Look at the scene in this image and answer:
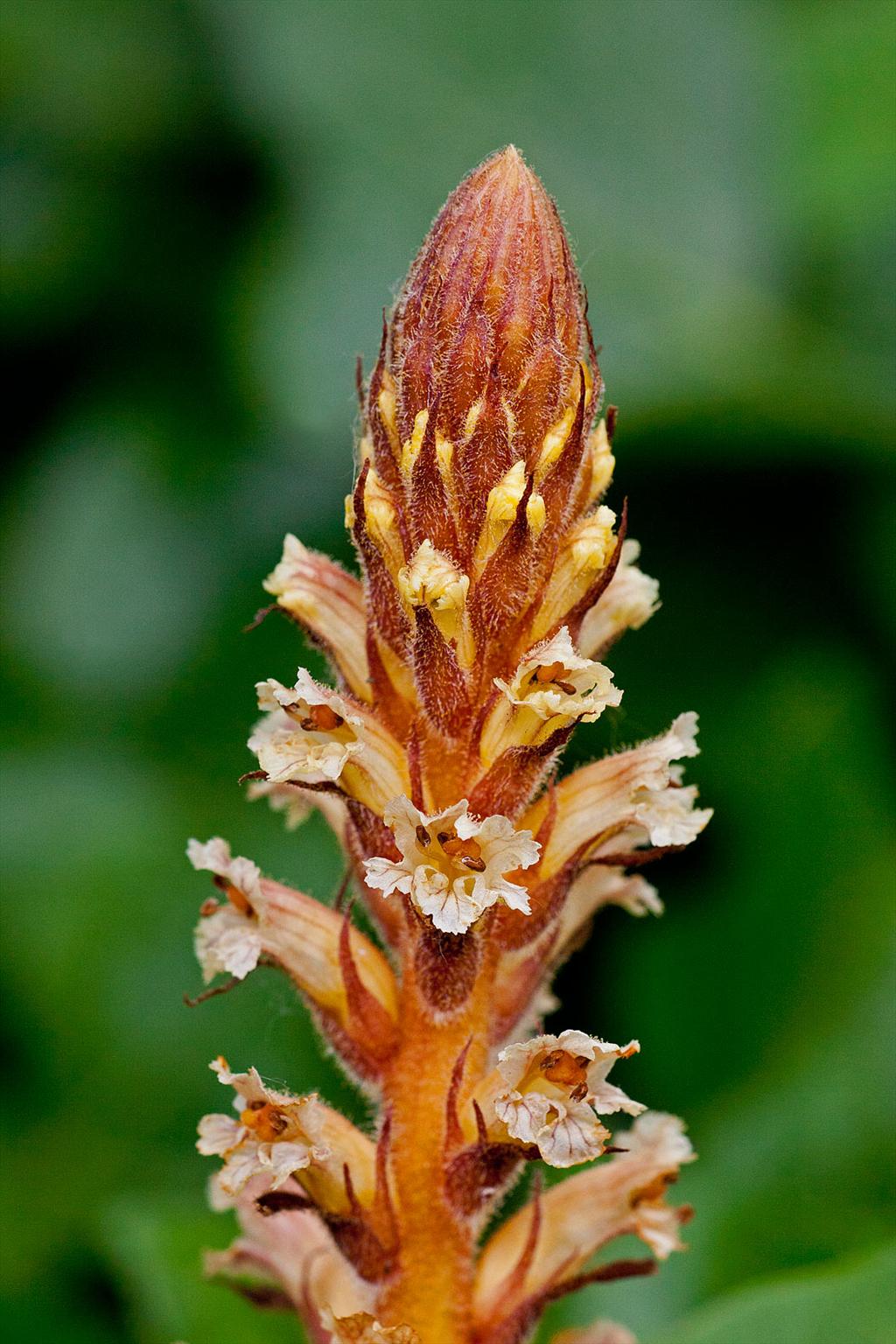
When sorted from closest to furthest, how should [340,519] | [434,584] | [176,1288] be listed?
[434,584]
[176,1288]
[340,519]

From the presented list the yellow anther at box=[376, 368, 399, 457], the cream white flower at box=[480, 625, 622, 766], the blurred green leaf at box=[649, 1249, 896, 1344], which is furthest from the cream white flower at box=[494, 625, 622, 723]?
the blurred green leaf at box=[649, 1249, 896, 1344]

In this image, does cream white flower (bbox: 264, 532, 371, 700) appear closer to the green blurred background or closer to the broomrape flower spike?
the broomrape flower spike

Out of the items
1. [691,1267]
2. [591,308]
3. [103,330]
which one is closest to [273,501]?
[103,330]

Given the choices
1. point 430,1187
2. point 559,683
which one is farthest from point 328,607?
point 430,1187

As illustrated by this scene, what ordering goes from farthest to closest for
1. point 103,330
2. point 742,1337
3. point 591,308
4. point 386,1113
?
point 103,330 → point 591,308 → point 742,1337 → point 386,1113

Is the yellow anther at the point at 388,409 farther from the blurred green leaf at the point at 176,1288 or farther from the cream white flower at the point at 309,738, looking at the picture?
the blurred green leaf at the point at 176,1288

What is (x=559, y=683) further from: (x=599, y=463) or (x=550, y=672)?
(x=599, y=463)

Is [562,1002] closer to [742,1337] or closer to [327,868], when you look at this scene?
[327,868]
